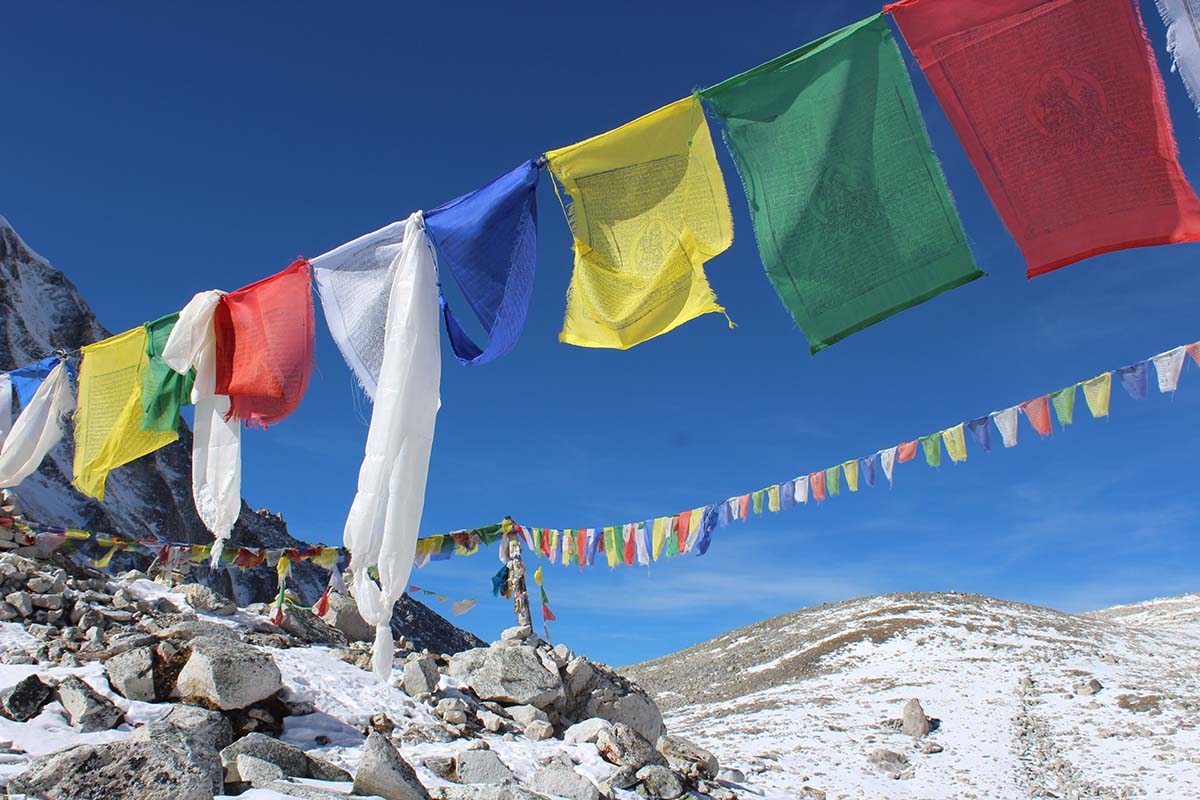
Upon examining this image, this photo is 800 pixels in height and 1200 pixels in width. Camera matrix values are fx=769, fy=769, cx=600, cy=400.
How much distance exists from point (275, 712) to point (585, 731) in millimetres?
3669

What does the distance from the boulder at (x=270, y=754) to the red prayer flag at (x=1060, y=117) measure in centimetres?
668

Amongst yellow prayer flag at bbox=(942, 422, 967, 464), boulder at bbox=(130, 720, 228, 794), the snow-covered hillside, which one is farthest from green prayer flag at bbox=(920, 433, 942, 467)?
boulder at bbox=(130, 720, 228, 794)

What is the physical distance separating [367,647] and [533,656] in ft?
7.85

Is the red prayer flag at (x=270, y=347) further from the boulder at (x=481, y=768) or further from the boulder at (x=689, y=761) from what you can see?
the boulder at (x=689, y=761)

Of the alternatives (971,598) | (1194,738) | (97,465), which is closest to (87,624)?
(97,465)

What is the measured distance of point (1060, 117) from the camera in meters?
4.77

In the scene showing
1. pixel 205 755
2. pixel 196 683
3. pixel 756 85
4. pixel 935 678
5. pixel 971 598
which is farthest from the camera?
pixel 971 598

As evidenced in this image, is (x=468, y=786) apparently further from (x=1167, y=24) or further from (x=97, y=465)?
(x=1167, y=24)

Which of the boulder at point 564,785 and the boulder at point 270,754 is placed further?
the boulder at point 564,785

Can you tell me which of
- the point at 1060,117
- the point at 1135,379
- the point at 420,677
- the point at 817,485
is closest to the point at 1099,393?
the point at 1135,379

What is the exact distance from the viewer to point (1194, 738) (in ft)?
56.0

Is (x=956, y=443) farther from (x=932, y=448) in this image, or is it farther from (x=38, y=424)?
(x=38, y=424)

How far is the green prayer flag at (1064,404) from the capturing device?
11.2 metres

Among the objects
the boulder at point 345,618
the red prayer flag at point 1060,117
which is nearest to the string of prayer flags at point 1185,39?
the red prayer flag at point 1060,117
